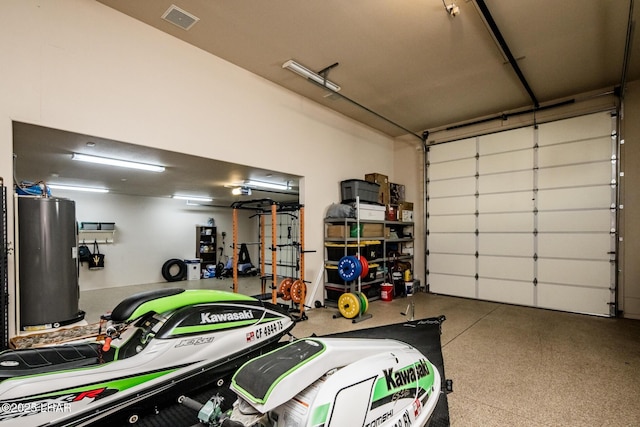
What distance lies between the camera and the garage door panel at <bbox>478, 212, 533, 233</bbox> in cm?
599

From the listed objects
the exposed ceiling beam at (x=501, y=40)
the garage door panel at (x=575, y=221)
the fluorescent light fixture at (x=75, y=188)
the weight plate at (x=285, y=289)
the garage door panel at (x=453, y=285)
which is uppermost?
the exposed ceiling beam at (x=501, y=40)

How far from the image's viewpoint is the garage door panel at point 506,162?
19.7ft

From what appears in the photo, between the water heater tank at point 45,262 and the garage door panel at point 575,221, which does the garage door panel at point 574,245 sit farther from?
the water heater tank at point 45,262

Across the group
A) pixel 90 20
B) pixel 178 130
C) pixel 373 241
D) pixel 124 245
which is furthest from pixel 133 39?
pixel 124 245

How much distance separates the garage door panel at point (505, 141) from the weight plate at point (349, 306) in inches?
171

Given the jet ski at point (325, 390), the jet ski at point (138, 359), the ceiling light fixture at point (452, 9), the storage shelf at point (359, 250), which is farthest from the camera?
the storage shelf at point (359, 250)

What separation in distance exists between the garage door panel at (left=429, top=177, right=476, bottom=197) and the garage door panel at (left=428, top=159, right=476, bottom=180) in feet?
0.36

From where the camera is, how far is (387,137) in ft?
25.3

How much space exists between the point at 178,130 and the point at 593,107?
6.87 metres

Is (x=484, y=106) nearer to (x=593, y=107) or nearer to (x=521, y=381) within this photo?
(x=593, y=107)

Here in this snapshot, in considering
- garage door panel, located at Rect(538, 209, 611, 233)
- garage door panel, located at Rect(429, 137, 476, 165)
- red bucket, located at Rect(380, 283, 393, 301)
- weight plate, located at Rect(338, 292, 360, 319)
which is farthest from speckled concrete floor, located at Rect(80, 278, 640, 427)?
garage door panel, located at Rect(429, 137, 476, 165)

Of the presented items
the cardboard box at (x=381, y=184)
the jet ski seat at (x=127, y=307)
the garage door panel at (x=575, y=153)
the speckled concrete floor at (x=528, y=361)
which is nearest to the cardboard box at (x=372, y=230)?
the cardboard box at (x=381, y=184)

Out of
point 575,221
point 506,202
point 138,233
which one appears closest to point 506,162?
point 506,202

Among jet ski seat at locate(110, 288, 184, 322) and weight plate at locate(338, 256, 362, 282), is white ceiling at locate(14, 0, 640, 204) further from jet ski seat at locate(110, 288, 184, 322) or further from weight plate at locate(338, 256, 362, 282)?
jet ski seat at locate(110, 288, 184, 322)
